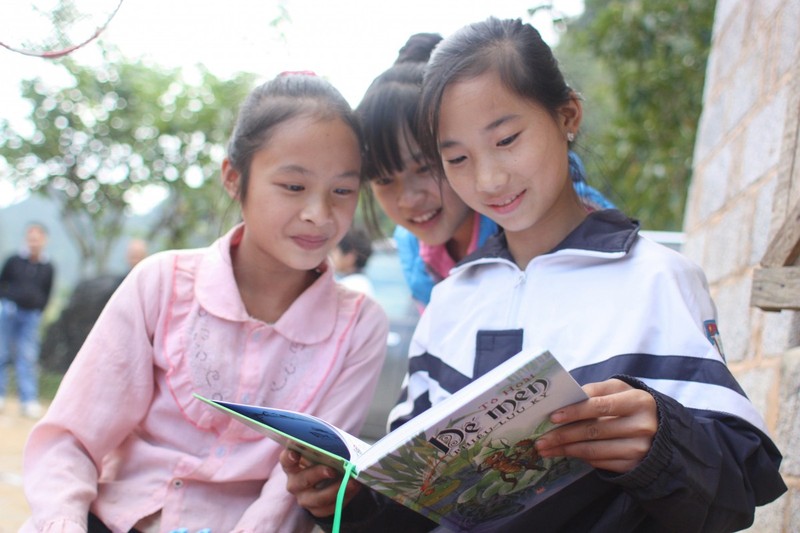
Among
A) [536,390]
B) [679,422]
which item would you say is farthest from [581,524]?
[536,390]

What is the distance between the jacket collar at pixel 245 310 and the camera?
1.87 m

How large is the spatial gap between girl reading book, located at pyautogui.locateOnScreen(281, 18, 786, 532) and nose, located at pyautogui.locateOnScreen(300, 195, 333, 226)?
0.26 metres

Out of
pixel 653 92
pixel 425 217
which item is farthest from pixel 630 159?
pixel 425 217

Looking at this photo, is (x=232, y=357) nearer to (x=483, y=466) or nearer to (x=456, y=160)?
(x=456, y=160)

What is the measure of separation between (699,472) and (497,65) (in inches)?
34.0

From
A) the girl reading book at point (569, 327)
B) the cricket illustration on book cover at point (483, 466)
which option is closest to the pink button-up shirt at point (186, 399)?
the girl reading book at point (569, 327)

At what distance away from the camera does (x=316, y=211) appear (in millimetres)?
1846

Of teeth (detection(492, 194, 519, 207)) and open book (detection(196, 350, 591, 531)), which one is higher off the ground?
teeth (detection(492, 194, 519, 207))

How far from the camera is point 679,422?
1.19 m

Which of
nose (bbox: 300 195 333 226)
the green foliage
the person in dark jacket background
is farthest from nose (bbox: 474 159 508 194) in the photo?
the person in dark jacket background

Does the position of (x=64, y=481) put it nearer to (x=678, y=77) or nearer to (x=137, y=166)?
(x=678, y=77)

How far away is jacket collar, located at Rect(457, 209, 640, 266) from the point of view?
1.53m

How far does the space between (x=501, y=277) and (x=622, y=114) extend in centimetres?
497

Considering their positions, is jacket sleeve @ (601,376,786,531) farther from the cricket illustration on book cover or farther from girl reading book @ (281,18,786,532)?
the cricket illustration on book cover
